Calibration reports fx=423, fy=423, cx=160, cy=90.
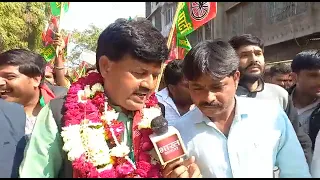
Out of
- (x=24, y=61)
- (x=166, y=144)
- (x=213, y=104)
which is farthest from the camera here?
(x=24, y=61)

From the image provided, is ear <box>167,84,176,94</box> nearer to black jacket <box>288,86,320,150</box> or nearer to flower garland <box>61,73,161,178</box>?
black jacket <box>288,86,320,150</box>

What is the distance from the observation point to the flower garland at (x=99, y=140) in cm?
168

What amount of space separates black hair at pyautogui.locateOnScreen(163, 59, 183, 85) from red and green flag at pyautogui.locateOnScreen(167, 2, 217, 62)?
124cm

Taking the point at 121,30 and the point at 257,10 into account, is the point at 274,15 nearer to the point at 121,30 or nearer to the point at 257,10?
the point at 257,10

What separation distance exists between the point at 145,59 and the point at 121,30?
0.16 metres

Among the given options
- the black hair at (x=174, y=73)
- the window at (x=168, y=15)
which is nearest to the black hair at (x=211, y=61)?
the black hair at (x=174, y=73)

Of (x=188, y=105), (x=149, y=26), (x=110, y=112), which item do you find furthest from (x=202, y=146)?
(x=188, y=105)

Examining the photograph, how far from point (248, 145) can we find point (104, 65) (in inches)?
29.0

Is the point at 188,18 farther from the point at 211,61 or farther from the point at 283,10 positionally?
the point at 283,10

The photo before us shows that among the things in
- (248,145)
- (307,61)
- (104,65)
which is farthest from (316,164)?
(307,61)

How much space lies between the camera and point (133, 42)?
5.56 ft

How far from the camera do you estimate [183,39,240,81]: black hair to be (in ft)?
6.20

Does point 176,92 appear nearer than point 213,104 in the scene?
No

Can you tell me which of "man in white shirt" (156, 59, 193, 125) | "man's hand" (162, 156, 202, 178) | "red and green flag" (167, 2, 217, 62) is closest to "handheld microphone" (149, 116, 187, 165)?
"man's hand" (162, 156, 202, 178)
